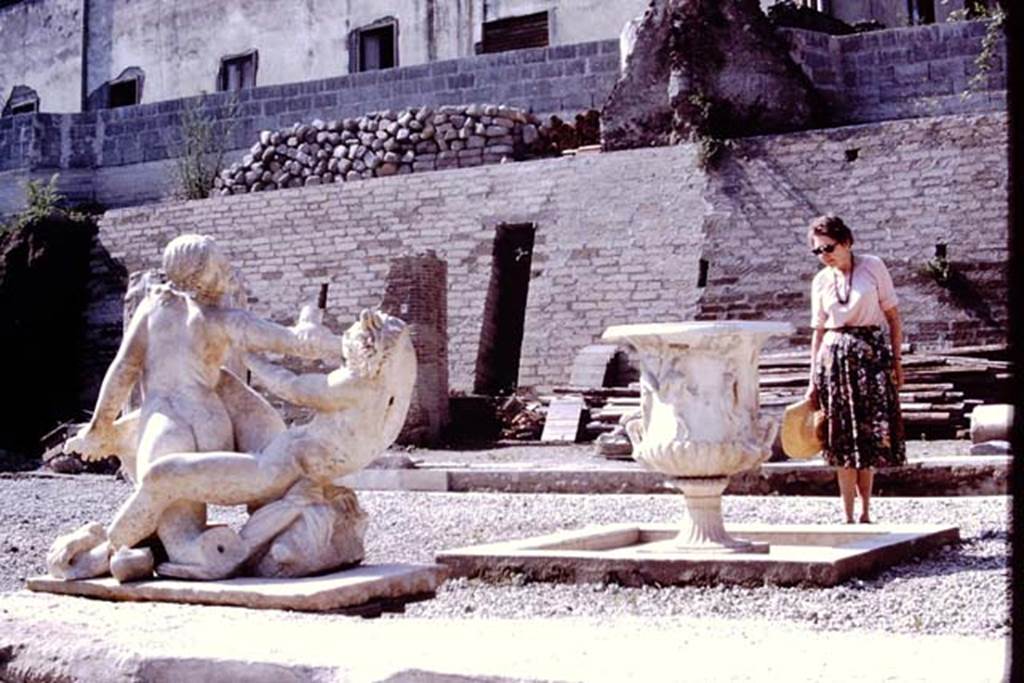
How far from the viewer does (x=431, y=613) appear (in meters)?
5.49

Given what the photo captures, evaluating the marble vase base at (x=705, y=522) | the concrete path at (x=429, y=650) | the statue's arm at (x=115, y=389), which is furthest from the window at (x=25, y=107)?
the concrete path at (x=429, y=650)

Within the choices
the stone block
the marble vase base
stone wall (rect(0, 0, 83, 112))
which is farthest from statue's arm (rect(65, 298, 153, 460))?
stone wall (rect(0, 0, 83, 112))

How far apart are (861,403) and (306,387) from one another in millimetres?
3355

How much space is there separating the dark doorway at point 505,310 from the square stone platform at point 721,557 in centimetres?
1043

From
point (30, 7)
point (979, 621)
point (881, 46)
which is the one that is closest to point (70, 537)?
point (979, 621)

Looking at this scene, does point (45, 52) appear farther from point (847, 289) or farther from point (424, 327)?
point (847, 289)

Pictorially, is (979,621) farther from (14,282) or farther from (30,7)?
(30,7)

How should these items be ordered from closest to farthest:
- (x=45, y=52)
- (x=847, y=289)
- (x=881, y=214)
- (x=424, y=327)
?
(x=847, y=289), (x=424, y=327), (x=881, y=214), (x=45, y=52)

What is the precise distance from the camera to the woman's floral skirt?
699cm

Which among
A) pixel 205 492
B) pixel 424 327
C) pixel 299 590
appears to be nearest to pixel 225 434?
pixel 205 492

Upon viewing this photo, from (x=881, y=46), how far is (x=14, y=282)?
42.5ft

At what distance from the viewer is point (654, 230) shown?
56.1ft

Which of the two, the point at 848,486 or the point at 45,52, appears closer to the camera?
the point at 848,486

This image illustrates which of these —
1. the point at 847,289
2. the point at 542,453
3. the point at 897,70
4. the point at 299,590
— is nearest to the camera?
the point at 299,590
